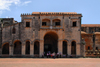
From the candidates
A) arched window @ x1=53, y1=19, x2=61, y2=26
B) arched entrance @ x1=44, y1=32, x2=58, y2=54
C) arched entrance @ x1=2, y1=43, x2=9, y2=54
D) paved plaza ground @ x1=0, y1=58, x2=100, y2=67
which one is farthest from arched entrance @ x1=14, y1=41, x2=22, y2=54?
paved plaza ground @ x1=0, y1=58, x2=100, y2=67

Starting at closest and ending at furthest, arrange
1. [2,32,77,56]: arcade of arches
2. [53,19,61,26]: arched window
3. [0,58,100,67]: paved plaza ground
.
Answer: [0,58,100,67]: paved plaza ground, [2,32,77,56]: arcade of arches, [53,19,61,26]: arched window

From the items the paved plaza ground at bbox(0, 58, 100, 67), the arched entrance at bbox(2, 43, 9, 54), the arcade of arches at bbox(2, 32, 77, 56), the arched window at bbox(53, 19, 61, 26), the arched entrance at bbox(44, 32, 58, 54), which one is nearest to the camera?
the paved plaza ground at bbox(0, 58, 100, 67)

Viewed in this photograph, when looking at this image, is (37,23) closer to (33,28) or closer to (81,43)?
(33,28)

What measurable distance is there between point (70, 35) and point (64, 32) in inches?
65.6

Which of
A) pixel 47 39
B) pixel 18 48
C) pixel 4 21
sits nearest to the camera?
pixel 18 48

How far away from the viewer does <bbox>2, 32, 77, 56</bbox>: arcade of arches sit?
3484cm

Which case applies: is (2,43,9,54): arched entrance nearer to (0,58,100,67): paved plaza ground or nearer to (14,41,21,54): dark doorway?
(14,41,21,54): dark doorway

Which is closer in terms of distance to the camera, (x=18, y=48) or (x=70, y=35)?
(x=70, y=35)

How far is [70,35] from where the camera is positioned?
1395 inches

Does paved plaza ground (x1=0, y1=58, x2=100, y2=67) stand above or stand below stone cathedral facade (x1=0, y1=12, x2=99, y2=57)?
below

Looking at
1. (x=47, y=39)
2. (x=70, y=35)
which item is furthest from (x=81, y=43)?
(x=47, y=39)

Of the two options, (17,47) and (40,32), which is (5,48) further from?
(40,32)

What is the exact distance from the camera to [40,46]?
34531 millimetres

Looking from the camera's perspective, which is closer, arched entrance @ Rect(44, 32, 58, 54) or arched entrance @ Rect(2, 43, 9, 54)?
arched entrance @ Rect(2, 43, 9, 54)
